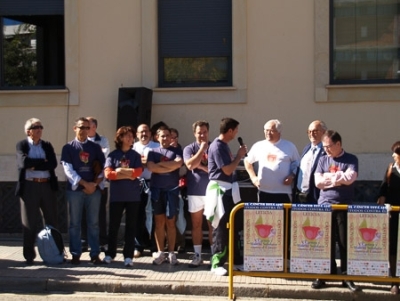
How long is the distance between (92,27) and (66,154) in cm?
313

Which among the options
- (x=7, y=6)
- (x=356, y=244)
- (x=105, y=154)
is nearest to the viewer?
(x=356, y=244)

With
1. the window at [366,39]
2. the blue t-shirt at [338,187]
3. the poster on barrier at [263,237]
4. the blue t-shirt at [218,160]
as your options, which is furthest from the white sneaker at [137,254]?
the window at [366,39]

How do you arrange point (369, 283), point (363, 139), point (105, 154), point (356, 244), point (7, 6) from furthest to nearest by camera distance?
point (7, 6) < point (363, 139) < point (105, 154) < point (369, 283) < point (356, 244)

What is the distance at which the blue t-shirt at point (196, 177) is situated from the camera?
911 centimetres

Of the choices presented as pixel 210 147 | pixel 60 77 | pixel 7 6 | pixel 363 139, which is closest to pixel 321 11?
pixel 363 139

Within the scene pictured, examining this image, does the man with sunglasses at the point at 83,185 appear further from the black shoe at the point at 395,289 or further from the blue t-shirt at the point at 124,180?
the black shoe at the point at 395,289

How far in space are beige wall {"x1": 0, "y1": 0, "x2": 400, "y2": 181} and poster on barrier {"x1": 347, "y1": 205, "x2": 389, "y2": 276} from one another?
3.37 m

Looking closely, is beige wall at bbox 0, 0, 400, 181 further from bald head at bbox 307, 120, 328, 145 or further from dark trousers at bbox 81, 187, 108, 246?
bald head at bbox 307, 120, 328, 145

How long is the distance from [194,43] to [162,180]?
310cm

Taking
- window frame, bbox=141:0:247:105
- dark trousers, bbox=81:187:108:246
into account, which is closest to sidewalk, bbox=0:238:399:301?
dark trousers, bbox=81:187:108:246

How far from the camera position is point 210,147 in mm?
8703

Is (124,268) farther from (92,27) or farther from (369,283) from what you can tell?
(92,27)

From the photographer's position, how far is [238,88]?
36.3 ft

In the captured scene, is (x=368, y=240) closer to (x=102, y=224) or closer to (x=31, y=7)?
(x=102, y=224)
